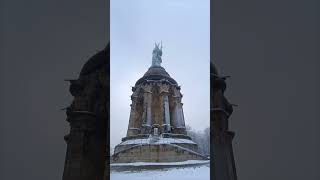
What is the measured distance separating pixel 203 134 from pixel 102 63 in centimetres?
168

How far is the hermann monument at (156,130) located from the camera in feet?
→ 17.3

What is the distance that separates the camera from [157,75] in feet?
17.7

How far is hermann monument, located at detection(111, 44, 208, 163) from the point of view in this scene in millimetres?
5262

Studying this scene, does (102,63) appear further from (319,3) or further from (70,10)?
(319,3)

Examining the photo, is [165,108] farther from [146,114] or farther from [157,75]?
[157,75]

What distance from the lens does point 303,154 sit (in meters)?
6.23

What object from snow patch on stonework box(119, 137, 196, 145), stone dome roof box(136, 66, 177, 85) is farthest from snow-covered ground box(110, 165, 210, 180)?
stone dome roof box(136, 66, 177, 85)

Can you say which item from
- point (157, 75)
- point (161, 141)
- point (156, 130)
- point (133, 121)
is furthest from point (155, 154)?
point (157, 75)

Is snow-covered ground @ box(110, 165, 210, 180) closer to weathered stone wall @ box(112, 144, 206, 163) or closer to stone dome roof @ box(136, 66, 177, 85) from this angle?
weathered stone wall @ box(112, 144, 206, 163)

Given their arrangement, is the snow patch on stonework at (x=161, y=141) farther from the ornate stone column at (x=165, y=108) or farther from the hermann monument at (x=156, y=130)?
the ornate stone column at (x=165, y=108)

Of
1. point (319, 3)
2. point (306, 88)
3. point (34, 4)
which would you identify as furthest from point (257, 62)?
point (34, 4)

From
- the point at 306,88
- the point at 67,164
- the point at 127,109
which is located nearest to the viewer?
the point at 127,109

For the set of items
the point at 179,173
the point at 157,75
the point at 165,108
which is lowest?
the point at 179,173

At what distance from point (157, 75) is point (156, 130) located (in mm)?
643
